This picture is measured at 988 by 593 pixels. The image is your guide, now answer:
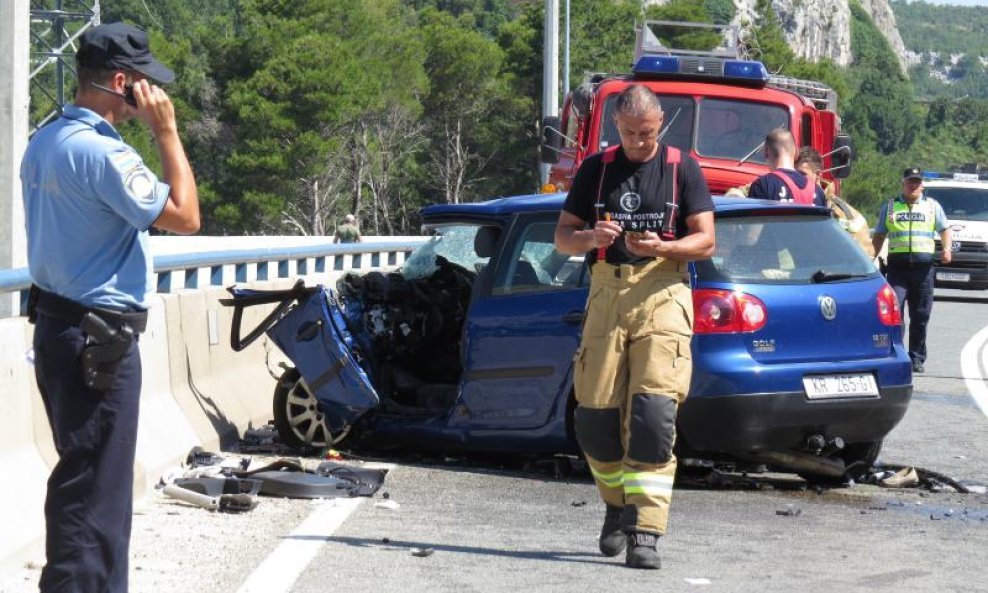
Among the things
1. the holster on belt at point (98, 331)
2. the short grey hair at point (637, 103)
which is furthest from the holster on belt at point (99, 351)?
the short grey hair at point (637, 103)

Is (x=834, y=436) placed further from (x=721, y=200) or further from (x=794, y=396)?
(x=721, y=200)

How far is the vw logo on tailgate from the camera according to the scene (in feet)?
28.3

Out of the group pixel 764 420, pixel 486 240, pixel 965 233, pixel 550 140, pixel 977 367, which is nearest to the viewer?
pixel 764 420

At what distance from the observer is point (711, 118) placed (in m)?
16.0

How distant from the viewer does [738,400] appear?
27.2ft

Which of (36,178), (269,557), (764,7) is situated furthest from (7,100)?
(764,7)

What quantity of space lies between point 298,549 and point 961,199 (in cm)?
2548

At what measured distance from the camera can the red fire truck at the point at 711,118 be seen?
621 inches

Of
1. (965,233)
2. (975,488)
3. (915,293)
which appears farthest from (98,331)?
(965,233)

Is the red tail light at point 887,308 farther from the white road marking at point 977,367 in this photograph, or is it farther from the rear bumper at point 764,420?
the white road marking at point 977,367

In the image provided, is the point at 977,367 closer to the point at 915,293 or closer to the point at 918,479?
the point at 915,293

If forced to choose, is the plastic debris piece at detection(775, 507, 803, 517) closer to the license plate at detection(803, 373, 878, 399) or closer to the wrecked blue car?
the wrecked blue car

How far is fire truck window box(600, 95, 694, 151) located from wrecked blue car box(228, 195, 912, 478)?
5.83 m

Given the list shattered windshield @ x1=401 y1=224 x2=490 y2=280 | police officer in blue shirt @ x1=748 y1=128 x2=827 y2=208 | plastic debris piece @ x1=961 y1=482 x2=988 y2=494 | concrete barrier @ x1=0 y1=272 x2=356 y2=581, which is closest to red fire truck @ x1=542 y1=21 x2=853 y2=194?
police officer in blue shirt @ x1=748 y1=128 x2=827 y2=208
